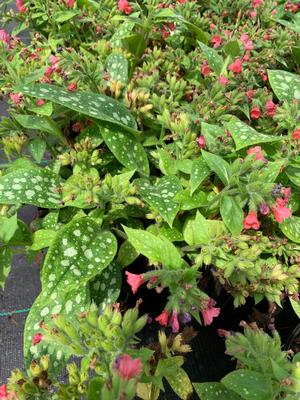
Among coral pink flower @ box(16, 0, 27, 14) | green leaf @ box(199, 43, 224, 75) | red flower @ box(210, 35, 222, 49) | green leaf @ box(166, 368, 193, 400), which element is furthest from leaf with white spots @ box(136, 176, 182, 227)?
coral pink flower @ box(16, 0, 27, 14)

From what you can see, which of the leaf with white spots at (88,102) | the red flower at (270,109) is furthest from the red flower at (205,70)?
the leaf with white spots at (88,102)

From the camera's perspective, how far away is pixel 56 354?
1.01 m

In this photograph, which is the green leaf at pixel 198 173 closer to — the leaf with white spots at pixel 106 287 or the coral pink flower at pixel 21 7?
the leaf with white spots at pixel 106 287

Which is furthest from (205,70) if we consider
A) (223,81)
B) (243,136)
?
(243,136)

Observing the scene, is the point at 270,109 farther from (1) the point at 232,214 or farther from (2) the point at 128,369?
(2) the point at 128,369

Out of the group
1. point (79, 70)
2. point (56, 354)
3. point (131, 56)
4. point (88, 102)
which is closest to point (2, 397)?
point (56, 354)

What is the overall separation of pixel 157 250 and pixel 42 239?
366mm

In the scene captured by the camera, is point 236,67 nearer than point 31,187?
No

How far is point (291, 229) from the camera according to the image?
119cm

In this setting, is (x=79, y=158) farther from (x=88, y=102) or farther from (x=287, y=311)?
(x=287, y=311)

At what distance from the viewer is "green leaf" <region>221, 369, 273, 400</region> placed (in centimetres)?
83

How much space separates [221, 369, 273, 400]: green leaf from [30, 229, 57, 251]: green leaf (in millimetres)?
599

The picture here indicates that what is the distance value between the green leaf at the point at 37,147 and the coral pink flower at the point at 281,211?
74cm

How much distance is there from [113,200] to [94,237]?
0.12 m
